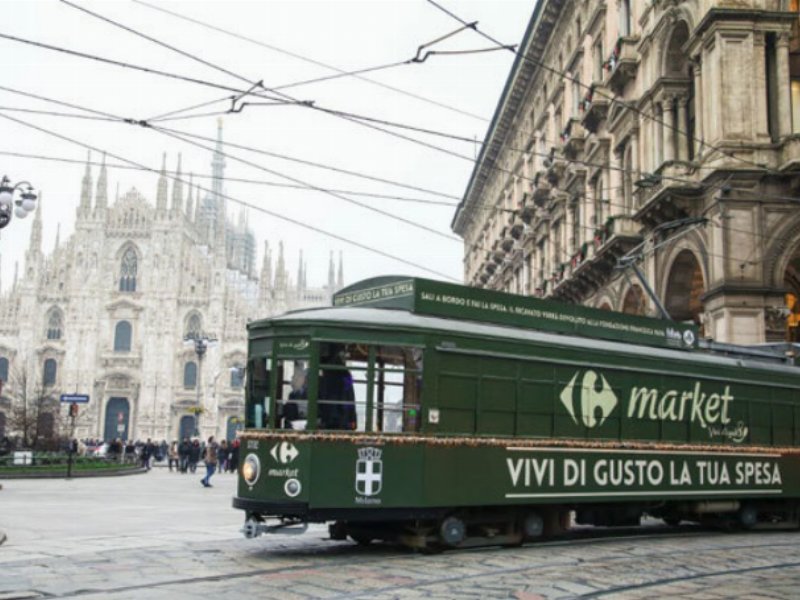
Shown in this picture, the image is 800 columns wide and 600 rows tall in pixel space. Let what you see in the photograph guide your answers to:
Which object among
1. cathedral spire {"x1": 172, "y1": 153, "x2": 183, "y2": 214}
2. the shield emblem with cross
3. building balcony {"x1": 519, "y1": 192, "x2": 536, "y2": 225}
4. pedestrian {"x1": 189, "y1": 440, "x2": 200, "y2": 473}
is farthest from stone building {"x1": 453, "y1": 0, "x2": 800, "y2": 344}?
cathedral spire {"x1": 172, "y1": 153, "x2": 183, "y2": 214}

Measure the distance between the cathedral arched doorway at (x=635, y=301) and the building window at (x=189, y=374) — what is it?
52.3 metres

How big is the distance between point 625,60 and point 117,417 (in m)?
57.4

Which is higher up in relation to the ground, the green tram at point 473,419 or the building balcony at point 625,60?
the building balcony at point 625,60

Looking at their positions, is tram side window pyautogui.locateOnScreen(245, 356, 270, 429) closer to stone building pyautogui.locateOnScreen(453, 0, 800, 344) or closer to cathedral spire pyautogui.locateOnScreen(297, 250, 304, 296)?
stone building pyautogui.locateOnScreen(453, 0, 800, 344)

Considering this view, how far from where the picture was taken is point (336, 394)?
33.7 feet

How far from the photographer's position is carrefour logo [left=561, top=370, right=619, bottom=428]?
11805mm

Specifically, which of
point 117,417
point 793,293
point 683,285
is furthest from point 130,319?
point 793,293

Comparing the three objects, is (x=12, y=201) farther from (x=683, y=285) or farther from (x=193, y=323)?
(x=193, y=323)

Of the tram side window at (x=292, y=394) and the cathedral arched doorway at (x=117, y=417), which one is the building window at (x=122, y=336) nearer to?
the cathedral arched doorway at (x=117, y=417)

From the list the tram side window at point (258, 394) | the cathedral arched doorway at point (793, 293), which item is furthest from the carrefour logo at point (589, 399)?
the cathedral arched doorway at point (793, 293)

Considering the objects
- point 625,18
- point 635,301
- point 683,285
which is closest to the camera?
point 683,285

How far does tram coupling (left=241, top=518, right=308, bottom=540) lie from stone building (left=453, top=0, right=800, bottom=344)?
24.3 ft

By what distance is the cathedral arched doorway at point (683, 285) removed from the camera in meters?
22.4

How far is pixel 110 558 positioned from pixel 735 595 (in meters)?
6.01
